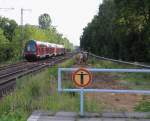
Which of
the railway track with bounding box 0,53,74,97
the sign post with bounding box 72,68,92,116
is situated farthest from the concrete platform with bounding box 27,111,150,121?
the railway track with bounding box 0,53,74,97

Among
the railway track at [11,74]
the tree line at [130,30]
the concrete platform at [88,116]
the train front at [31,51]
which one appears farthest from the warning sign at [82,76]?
the train front at [31,51]

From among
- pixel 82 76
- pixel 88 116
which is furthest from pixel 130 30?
pixel 88 116

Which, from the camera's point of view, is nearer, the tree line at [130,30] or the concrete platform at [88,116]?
the concrete platform at [88,116]

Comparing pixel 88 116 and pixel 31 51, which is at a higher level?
pixel 88 116

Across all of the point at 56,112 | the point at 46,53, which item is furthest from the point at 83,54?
the point at 56,112

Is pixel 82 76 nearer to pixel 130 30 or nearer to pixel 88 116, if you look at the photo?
pixel 88 116

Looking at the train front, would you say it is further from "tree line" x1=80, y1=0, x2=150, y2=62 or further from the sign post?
the sign post

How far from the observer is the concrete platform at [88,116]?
11.4 metres

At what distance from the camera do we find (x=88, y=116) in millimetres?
11781

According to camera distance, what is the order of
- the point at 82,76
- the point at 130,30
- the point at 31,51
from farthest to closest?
the point at 31,51
the point at 130,30
the point at 82,76

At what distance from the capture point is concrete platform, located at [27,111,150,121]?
11.4 m

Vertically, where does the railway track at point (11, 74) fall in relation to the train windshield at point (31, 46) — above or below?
below

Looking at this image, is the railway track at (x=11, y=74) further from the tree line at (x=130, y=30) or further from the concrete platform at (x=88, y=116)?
the tree line at (x=130, y=30)

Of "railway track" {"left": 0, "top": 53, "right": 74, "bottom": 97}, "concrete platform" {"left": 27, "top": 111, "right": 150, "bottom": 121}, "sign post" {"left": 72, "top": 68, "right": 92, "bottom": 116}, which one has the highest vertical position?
"sign post" {"left": 72, "top": 68, "right": 92, "bottom": 116}
